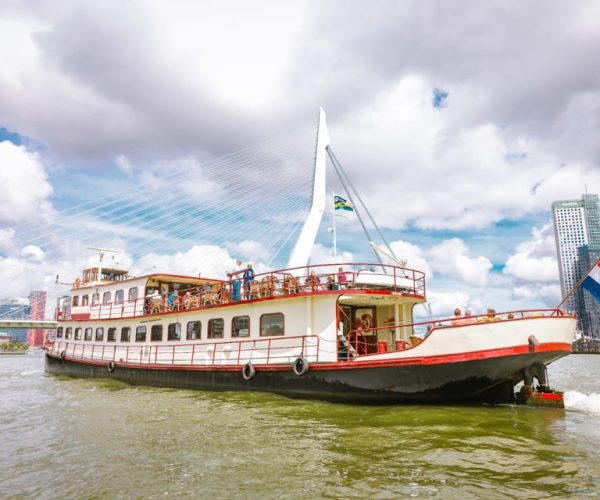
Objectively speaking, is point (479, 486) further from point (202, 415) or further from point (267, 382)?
point (267, 382)

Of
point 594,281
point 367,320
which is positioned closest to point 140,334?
point 367,320

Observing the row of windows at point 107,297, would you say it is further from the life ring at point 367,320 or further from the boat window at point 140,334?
the life ring at point 367,320

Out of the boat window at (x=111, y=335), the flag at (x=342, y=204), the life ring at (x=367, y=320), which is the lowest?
the boat window at (x=111, y=335)

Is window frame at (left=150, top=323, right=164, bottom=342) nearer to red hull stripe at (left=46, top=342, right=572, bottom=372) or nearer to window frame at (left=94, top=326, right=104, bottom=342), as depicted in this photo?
window frame at (left=94, top=326, right=104, bottom=342)

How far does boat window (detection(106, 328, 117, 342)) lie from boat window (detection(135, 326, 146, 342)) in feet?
6.04

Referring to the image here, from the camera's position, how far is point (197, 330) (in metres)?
17.8

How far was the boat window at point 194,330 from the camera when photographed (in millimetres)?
17736

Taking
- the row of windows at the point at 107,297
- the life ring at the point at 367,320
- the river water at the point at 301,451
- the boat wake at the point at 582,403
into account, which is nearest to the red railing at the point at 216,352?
the river water at the point at 301,451

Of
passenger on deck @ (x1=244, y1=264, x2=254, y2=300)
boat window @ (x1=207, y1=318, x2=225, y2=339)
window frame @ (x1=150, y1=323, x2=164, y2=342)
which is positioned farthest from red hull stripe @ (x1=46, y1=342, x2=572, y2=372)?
window frame @ (x1=150, y1=323, x2=164, y2=342)

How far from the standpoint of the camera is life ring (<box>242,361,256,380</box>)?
48.1 feet

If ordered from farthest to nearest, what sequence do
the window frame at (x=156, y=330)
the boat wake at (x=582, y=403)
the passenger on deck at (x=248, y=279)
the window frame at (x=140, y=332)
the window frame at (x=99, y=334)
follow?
1. the window frame at (x=99, y=334)
2. the window frame at (x=140, y=332)
3. the window frame at (x=156, y=330)
4. the passenger on deck at (x=248, y=279)
5. the boat wake at (x=582, y=403)

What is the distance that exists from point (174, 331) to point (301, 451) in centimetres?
1196

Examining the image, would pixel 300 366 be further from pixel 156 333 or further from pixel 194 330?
pixel 156 333

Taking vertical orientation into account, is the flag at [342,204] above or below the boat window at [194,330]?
above
